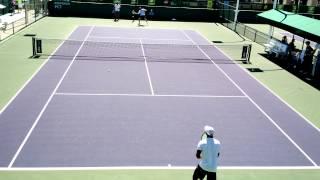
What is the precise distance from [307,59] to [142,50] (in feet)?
33.6

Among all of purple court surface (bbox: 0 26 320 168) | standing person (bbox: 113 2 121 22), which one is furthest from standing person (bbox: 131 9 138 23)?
purple court surface (bbox: 0 26 320 168)

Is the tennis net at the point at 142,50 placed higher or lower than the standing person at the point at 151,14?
lower

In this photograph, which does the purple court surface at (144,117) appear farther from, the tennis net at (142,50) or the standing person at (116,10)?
the standing person at (116,10)

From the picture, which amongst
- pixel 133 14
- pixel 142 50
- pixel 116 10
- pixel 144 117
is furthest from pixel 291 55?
pixel 133 14

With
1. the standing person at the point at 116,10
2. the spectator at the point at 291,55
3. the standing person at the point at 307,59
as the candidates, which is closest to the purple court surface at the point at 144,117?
the standing person at the point at 307,59

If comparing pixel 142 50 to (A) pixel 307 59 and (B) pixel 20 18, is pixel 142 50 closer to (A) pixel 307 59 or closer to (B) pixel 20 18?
(A) pixel 307 59

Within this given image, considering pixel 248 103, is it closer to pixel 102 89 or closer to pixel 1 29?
pixel 102 89

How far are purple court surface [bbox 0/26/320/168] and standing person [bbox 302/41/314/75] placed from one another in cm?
374

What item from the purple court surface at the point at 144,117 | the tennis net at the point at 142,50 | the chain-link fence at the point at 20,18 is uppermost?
the chain-link fence at the point at 20,18

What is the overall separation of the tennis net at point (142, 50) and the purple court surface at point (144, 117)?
31 cm

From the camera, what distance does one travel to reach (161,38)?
3284 centimetres

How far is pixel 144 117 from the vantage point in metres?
15.5

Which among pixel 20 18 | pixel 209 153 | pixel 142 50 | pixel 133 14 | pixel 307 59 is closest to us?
pixel 209 153

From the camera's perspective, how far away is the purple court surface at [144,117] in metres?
12.5
